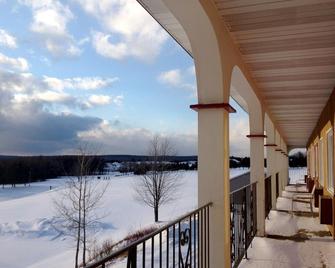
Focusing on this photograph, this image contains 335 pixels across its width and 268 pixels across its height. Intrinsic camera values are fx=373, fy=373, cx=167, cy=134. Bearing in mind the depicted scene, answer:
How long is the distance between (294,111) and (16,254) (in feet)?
55.8

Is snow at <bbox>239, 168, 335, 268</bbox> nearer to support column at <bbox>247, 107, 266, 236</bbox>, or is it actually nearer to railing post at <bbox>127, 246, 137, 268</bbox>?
support column at <bbox>247, 107, 266, 236</bbox>

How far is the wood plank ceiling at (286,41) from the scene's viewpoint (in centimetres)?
267

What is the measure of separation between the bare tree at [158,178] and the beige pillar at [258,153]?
18.9 meters

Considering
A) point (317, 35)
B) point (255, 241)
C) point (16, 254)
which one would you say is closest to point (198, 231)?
point (317, 35)

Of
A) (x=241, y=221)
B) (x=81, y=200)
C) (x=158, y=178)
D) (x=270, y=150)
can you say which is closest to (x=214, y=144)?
(x=241, y=221)

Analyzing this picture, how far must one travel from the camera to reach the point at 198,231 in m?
2.71

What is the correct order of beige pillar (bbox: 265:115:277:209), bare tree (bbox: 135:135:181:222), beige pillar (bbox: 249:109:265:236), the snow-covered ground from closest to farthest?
beige pillar (bbox: 249:109:265:236), beige pillar (bbox: 265:115:277:209), the snow-covered ground, bare tree (bbox: 135:135:181:222)

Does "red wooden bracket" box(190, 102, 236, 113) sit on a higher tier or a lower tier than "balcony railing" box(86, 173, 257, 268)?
higher

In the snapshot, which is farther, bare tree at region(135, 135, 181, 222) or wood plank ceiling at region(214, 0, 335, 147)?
bare tree at region(135, 135, 181, 222)

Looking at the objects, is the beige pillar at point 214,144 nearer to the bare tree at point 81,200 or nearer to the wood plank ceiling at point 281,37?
the wood plank ceiling at point 281,37

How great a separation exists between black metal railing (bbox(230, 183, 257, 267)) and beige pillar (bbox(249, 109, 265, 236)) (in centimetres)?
27

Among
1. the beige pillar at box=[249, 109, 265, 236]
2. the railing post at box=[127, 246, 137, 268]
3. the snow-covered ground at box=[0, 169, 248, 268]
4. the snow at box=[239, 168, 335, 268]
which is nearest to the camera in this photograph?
the railing post at box=[127, 246, 137, 268]

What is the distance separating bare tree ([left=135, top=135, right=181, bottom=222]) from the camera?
27.0m

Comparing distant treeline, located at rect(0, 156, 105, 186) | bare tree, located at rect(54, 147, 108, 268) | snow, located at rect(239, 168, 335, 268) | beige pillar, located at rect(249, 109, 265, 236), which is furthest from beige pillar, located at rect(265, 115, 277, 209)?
distant treeline, located at rect(0, 156, 105, 186)
